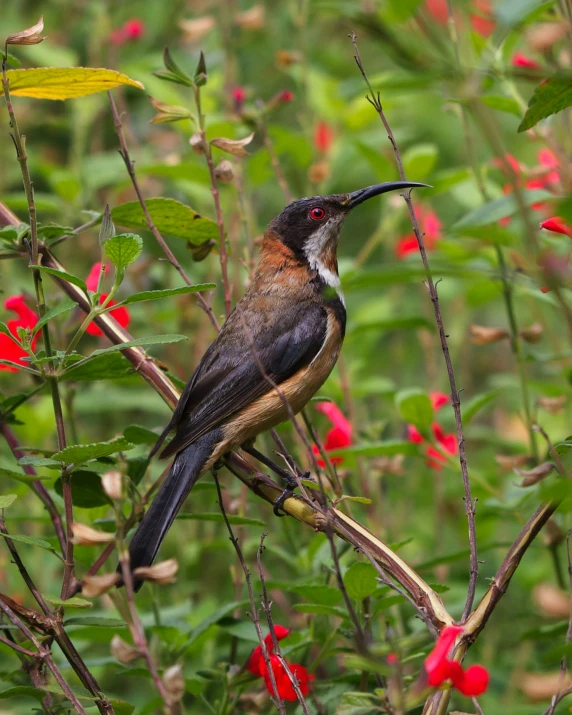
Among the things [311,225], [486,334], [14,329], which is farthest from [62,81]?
[486,334]

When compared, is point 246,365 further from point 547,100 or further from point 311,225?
point 547,100

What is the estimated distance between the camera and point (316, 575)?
3408mm

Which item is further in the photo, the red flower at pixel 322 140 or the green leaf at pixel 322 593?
the red flower at pixel 322 140

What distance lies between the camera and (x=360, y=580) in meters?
2.59

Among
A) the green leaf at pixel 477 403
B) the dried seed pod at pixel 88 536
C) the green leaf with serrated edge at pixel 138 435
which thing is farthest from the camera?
the green leaf at pixel 477 403

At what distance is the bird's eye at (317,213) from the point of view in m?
4.30

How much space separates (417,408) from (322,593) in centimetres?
92

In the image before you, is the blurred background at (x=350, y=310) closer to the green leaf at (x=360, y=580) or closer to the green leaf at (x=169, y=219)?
the green leaf at (x=360, y=580)

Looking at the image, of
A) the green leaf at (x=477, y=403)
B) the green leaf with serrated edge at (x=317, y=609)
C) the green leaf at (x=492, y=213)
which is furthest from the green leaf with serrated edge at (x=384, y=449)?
the green leaf at (x=492, y=213)

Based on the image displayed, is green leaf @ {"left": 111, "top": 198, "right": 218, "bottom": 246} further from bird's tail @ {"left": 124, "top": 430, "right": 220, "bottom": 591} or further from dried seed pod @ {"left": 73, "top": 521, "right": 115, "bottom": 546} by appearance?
dried seed pod @ {"left": 73, "top": 521, "right": 115, "bottom": 546}

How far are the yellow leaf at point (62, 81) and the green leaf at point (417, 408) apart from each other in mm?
1483

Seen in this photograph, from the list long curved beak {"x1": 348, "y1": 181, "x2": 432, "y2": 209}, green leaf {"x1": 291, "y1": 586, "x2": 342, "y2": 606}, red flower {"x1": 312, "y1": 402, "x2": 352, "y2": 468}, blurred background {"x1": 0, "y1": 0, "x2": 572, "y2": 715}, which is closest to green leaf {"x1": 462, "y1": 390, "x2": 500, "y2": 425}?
blurred background {"x1": 0, "y1": 0, "x2": 572, "y2": 715}

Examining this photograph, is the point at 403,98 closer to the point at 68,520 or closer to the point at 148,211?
the point at 148,211

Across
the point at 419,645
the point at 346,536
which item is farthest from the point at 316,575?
the point at 346,536
